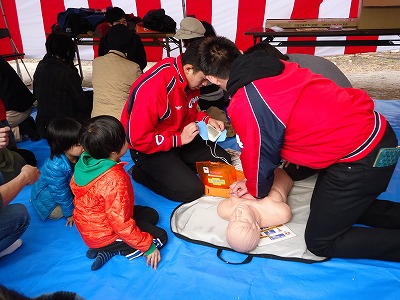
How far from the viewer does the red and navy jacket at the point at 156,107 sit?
6.72 feet

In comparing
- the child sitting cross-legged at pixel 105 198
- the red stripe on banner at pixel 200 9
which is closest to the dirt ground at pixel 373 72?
the red stripe on banner at pixel 200 9

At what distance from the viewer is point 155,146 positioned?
85.9 inches

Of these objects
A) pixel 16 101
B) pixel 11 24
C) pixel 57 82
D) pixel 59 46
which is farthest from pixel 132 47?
A: pixel 11 24

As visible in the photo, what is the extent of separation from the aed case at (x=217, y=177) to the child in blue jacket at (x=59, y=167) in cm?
76

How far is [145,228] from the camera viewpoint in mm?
1799

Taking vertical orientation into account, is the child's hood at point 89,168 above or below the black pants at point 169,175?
above

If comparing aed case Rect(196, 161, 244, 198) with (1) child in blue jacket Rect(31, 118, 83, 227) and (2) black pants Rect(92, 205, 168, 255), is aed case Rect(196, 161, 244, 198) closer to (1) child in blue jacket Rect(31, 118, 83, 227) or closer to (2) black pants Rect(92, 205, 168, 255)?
(2) black pants Rect(92, 205, 168, 255)

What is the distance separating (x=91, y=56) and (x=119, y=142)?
5485mm

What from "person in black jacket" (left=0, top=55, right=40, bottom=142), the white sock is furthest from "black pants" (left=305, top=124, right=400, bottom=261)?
"person in black jacket" (left=0, top=55, right=40, bottom=142)

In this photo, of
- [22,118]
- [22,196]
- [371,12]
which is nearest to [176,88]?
[22,196]

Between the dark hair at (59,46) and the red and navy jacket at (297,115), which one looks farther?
the dark hair at (59,46)

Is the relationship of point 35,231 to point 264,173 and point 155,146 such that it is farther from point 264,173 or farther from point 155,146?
point 264,173

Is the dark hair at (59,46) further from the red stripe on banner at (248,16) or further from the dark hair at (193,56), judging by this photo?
the red stripe on banner at (248,16)

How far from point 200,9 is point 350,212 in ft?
16.0
